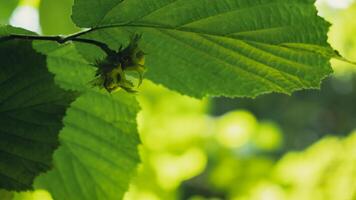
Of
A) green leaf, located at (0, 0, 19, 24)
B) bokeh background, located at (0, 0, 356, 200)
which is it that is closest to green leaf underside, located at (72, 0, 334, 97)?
green leaf, located at (0, 0, 19, 24)

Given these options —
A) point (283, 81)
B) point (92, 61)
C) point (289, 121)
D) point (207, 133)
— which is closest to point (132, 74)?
point (92, 61)

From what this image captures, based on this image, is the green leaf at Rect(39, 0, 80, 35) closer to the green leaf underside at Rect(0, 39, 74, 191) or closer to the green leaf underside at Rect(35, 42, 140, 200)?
the green leaf underside at Rect(35, 42, 140, 200)

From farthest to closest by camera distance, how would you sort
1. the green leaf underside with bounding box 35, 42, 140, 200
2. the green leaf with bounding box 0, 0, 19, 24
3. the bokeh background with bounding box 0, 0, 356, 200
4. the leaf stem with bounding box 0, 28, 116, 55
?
the bokeh background with bounding box 0, 0, 356, 200 → the green leaf with bounding box 0, 0, 19, 24 → the green leaf underside with bounding box 35, 42, 140, 200 → the leaf stem with bounding box 0, 28, 116, 55

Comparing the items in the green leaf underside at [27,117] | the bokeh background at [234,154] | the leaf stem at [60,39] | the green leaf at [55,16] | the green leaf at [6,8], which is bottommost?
the green leaf underside at [27,117]

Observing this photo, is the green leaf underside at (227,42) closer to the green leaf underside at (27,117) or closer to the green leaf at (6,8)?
the green leaf underside at (27,117)

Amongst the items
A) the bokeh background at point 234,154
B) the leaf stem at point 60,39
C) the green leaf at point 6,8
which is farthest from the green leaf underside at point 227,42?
the bokeh background at point 234,154

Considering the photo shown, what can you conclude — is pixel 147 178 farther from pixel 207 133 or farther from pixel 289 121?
pixel 289 121
